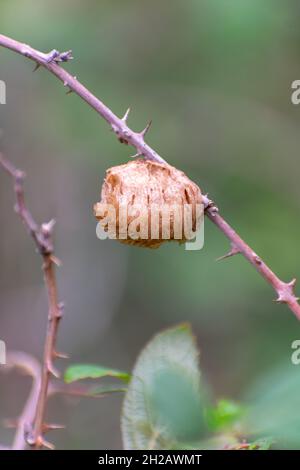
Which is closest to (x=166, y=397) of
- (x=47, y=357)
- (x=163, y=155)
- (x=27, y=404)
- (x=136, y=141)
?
(x=47, y=357)

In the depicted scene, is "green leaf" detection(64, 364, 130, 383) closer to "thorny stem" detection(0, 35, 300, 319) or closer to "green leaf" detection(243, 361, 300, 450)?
"thorny stem" detection(0, 35, 300, 319)

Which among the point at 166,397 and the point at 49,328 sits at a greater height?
the point at 49,328

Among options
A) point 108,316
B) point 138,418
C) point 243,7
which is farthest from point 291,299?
point 108,316

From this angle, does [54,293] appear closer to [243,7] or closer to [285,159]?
[243,7]

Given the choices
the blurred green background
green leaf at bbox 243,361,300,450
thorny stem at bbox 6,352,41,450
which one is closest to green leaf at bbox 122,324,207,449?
green leaf at bbox 243,361,300,450

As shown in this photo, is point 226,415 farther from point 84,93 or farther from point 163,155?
point 163,155
